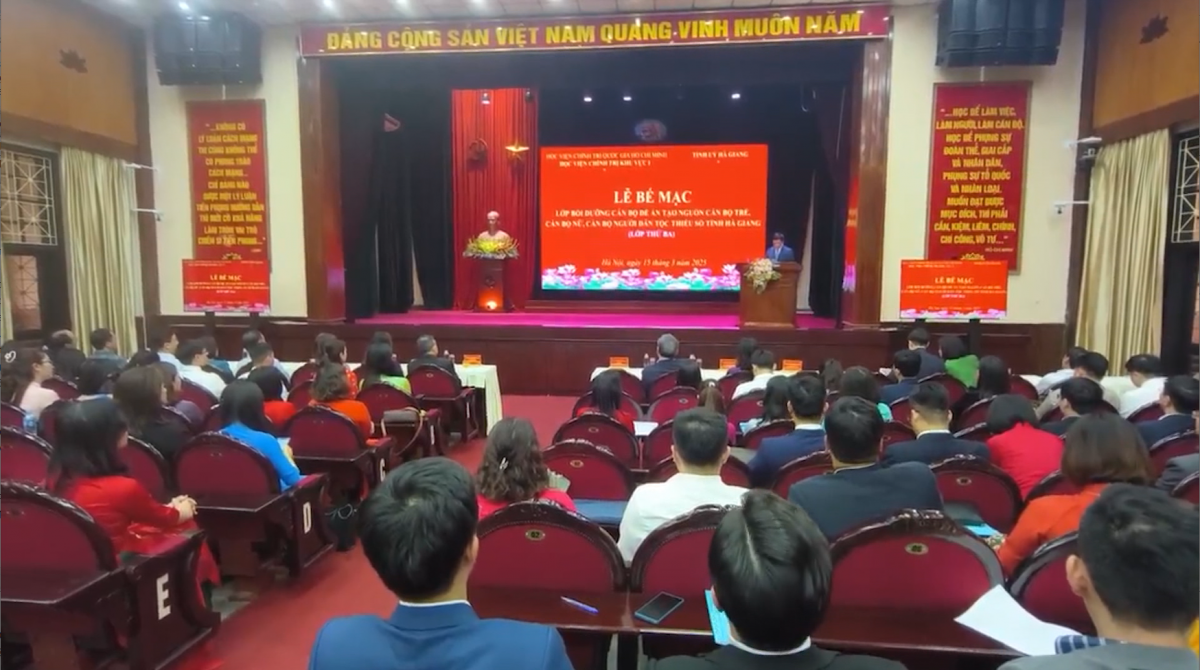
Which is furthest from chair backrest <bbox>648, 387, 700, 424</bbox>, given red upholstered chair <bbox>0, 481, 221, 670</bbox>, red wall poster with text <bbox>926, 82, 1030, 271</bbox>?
red wall poster with text <bbox>926, 82, 1030, 271</bbox>

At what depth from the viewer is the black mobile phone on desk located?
151 centimetres

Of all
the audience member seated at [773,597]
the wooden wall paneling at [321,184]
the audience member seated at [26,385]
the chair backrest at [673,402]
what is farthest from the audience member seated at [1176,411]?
the wooden wall paneling at [321,184]

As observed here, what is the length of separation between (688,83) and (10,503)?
21.9ft

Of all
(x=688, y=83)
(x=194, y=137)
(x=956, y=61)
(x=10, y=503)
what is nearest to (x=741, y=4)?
(x=688, y=83)

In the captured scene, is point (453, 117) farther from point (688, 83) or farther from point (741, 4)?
point (741, 4)

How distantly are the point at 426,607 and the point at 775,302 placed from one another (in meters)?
6.56

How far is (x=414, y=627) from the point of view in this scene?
1.06 m

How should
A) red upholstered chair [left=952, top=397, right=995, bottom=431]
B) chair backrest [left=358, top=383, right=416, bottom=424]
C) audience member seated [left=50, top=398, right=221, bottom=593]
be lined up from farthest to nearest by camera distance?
chair backrest [left=358, top=383, right=416, bottom=424]
red upholstered chair [left=952, top=397, right=995, bottom=431]
audience member seated [left=50, top=398, right=221, bottom=593]

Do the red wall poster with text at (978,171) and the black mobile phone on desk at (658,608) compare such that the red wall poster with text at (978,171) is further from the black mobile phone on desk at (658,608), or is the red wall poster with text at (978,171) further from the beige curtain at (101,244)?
the beige curtain at (101,244)

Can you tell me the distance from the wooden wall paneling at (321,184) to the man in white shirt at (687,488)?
6363 millimetres

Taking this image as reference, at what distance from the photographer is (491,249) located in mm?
9898

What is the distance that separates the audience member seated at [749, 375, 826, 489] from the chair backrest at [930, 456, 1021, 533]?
43 centimetres

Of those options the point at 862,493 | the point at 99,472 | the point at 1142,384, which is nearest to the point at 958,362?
the point at 1142,384

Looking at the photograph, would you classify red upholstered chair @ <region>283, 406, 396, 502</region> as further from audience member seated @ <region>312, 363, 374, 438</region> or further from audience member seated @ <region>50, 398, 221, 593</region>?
audience member seated @ <region>50, 398, 221, 593</region>
